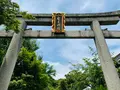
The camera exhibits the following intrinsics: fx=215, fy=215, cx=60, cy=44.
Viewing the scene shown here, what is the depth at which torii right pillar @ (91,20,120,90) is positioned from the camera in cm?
1054

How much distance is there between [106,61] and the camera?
11.2 metres

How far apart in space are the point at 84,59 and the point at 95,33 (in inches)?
294

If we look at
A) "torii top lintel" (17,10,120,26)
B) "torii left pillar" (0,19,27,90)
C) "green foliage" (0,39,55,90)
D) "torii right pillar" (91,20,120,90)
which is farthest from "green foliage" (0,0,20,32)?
"green foliage" (0,39,55,90)

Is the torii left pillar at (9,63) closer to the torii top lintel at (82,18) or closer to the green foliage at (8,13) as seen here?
the torii top lintel at (82,18)

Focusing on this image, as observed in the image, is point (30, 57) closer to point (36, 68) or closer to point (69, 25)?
point (36, 68)

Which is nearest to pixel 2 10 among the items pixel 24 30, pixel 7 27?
pixel 7 27

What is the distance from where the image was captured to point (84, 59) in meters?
19.6

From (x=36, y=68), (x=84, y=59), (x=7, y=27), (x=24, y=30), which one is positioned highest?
(x=84, y=59)

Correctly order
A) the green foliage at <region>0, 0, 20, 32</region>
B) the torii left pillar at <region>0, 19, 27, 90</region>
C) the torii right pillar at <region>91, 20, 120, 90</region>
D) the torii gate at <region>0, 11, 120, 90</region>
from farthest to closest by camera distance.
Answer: the torii gate at <region>0, 11, 120, 90</region>
the torii right pillar at <region>91, 20, 120, 90</region>
the torii left pillar at <region>0, 19, 27, 90</region>
the green foliage at <region>0, 0, 20, 32</region>

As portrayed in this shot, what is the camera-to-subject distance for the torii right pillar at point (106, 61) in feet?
34.6

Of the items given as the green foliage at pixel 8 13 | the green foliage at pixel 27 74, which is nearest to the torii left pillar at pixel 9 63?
the green foliage at pixel 27 74

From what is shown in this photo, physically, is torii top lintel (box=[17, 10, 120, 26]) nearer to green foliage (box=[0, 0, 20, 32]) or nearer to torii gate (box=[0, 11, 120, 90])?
torii gate (box=[0, 11, 120, 90])

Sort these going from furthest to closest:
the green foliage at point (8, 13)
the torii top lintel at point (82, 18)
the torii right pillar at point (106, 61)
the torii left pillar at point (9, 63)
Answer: the torii top lintel at point (82, 18) → the torii right pillar at point (106, 61) → the torii left pillar at point (9, 63) → the green foliage at point (8, 13)

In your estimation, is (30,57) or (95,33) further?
(30,57)
